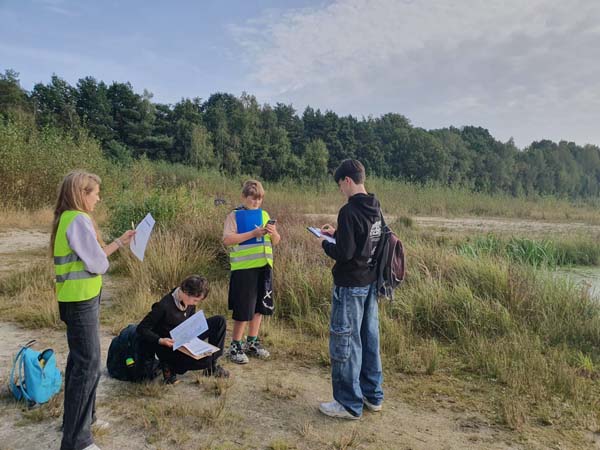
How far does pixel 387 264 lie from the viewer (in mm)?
3025

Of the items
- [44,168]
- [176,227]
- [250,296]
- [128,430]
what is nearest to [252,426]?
[128,430]

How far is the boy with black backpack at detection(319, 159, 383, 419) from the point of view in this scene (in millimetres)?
2844

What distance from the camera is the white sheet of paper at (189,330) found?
3070 mm

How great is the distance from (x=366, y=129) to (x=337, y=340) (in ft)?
158

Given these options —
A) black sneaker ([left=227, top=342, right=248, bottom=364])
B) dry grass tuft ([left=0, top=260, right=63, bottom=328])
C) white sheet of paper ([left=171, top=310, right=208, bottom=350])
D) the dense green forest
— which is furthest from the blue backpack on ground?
the dense green forest

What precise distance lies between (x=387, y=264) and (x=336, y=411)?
1094mm

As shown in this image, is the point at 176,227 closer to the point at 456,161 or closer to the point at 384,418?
the point at 384,418

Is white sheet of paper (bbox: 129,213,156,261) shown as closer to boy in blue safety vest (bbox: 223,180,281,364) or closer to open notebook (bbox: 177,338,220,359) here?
open notebook (bbox: 177,338,220,359)

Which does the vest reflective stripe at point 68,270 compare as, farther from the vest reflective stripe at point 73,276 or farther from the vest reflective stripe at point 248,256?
the vest reflective stripe at point 248,256

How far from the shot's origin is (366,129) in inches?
1934

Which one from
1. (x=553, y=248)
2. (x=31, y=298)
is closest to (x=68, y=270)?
(x=31, y=298)

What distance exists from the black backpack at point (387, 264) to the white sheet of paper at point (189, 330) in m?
1.26

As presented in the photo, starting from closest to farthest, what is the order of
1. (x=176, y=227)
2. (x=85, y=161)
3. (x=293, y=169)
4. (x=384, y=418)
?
(x=384, y=418)
(x=176, y=227)
(x=85, y=161)
(x=293, y=169)

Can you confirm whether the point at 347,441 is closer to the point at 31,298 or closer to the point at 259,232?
the point at 259,232
